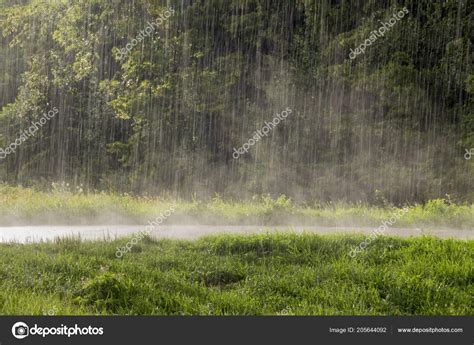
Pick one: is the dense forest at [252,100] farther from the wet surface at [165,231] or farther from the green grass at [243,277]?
the green grass at [243,277]

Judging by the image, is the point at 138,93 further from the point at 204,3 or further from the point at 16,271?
the point at 16,271

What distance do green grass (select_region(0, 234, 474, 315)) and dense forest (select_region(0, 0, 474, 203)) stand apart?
28.4 ft

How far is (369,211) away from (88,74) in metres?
10.9

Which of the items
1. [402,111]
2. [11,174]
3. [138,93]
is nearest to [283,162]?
[402,111]

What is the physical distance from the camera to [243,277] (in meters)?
8.05
